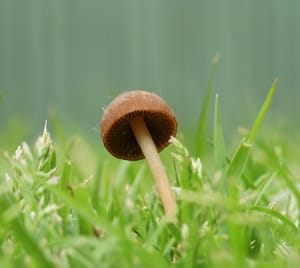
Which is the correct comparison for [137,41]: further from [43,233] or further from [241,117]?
[43,233]

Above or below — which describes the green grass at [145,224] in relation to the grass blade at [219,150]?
above

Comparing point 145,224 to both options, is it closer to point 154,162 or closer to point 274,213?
point 154,162

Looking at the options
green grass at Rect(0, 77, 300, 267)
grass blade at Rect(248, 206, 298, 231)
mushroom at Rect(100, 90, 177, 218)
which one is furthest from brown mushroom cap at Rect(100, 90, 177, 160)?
grass blade at Rect(248, 206, 298, 231)

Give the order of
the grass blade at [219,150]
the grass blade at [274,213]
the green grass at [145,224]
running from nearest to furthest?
the green grass at [145,224] < the grass blade at [274,213] < the grass blade at [219,150]

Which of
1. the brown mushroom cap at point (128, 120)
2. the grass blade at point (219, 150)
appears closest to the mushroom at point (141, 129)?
the brown mushroom cap at point (128, 120)

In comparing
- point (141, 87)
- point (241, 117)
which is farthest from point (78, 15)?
point (241, 117)

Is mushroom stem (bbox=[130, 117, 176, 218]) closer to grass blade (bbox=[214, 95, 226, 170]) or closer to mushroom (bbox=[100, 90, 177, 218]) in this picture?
mushroom (bbox=[100, 90, 177, 218])

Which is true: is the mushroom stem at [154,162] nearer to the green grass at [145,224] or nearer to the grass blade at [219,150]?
the green grass at [145,224]
